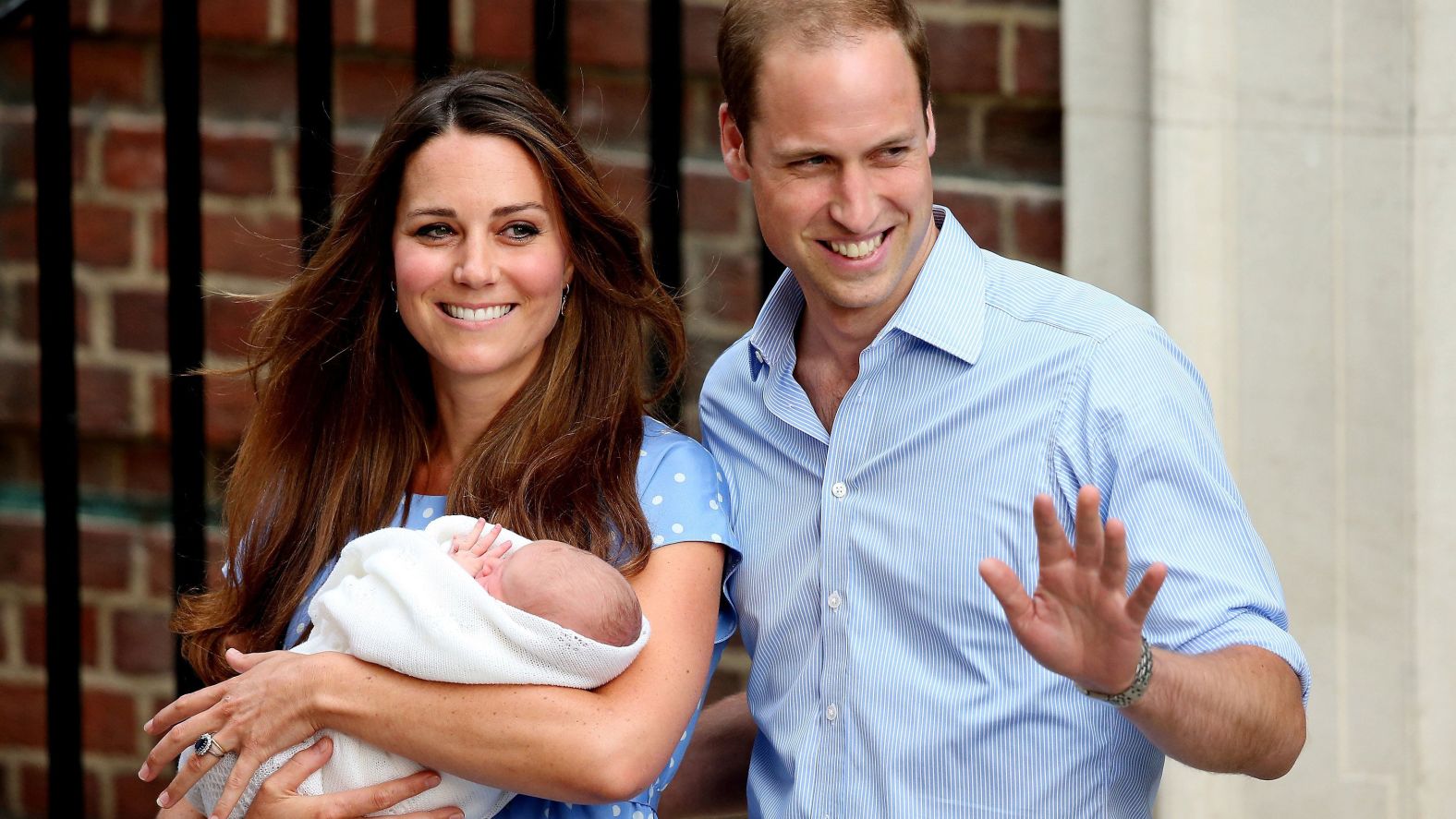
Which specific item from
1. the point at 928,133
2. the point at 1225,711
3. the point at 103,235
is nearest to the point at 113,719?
the point at 103,235

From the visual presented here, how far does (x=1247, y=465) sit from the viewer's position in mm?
2502

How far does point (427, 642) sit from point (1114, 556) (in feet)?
2.54

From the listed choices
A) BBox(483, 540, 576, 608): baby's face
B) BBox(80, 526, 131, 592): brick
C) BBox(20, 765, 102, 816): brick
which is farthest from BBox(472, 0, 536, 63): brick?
BBox(20, 765, 102, 816): brick

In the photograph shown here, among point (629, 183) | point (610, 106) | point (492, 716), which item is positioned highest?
point (610, 106)

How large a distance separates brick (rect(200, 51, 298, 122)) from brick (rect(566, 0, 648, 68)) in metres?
0.52

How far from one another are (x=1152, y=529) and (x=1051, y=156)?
1.10 m

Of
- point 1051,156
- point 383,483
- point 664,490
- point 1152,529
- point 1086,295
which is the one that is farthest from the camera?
point 1051,156

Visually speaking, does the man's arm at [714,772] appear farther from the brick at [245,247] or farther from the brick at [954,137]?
the brick at [245,247]

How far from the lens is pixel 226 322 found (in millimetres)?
2885

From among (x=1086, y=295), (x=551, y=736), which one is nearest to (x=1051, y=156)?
(x=1086, y=295)

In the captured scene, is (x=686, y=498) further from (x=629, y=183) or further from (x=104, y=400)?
→ (x=104, y=400)

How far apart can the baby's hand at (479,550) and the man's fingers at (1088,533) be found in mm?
702

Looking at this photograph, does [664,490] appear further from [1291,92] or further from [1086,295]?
[1291,92]

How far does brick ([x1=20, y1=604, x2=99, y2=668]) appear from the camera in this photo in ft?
9.70
